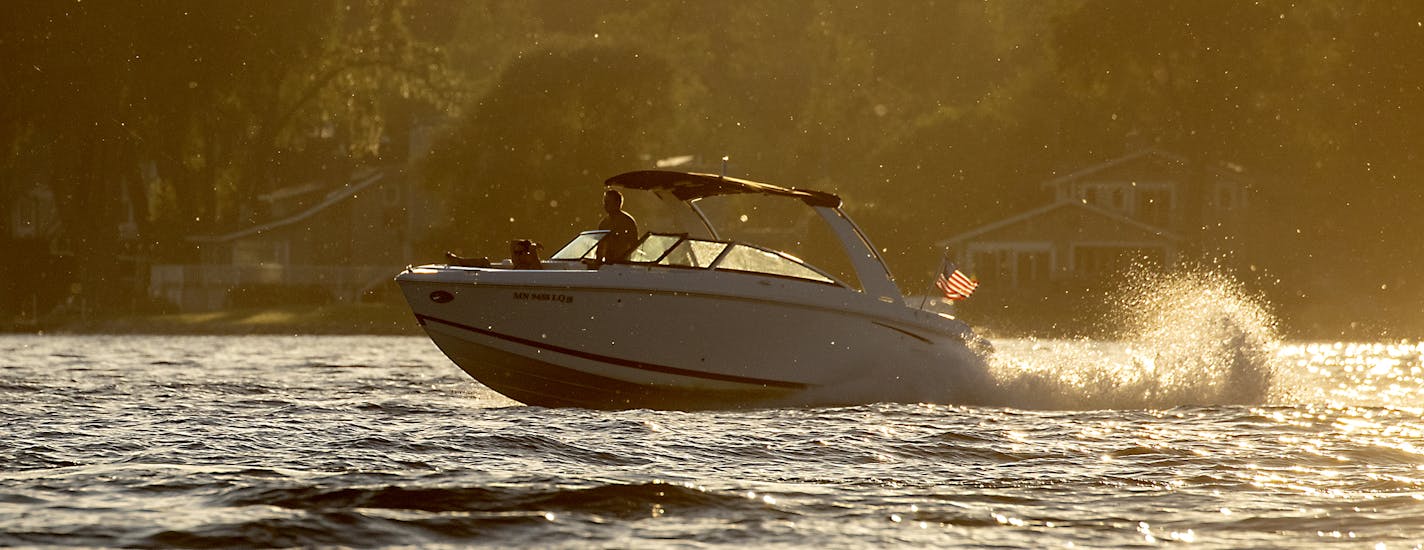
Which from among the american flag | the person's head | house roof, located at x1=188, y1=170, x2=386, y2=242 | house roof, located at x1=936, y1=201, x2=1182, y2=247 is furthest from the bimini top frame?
house roof, located at x1=188, y1=170, x2=386, y2=242

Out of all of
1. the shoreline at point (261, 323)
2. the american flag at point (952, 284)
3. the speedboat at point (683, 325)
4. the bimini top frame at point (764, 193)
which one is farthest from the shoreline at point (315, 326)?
the speedboat at point (683, 325)

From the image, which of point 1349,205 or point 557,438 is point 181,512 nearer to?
point 557,438

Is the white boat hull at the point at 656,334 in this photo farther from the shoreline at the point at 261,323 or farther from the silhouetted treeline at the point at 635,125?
the silhouetted treeline at the point at 635,125

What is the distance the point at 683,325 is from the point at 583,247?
54.2 inches

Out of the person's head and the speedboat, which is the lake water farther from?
the person's head

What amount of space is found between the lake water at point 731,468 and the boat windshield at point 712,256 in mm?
1381

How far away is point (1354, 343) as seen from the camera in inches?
1833

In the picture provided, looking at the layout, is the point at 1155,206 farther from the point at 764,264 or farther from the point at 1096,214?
the point at 764,264

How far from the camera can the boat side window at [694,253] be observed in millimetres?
17125

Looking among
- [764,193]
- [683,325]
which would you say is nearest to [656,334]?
[683,325]

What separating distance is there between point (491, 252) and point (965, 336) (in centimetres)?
3852

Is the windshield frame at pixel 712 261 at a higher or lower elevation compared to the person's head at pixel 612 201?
lower

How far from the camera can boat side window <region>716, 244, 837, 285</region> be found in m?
17.4

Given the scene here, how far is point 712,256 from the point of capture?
17.4 m
